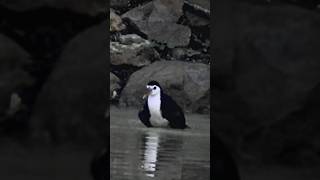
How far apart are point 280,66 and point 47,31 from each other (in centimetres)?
214

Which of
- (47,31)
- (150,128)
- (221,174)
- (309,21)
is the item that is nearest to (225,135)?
(221,174)

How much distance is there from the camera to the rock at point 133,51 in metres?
5.80

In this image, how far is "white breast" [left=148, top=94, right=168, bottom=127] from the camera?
5809mm

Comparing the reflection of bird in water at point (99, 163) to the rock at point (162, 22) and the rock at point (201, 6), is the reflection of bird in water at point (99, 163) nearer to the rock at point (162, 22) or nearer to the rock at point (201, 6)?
the rock at point (162, 22)

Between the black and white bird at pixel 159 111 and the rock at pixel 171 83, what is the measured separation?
54 mm

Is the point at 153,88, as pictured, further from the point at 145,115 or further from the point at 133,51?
the point at 133,51

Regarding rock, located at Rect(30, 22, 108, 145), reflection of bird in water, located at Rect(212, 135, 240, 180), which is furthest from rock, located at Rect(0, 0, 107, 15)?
reflection of bird in water, located at Rect(212, 135, 240, 180)

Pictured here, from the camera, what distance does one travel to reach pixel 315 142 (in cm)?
546

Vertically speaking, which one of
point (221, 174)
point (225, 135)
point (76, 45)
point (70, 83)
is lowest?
point (221, 174)

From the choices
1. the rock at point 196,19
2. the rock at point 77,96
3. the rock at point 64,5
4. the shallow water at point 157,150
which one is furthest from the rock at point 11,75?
the rock at point 196,19

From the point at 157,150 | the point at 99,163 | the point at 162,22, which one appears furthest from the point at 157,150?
the point at 162,22

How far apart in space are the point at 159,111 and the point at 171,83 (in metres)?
0.30

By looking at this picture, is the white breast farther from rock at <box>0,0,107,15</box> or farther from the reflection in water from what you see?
rock at <box>0,0,107,15</box>

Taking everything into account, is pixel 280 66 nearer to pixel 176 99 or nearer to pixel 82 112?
pixel 176 99
